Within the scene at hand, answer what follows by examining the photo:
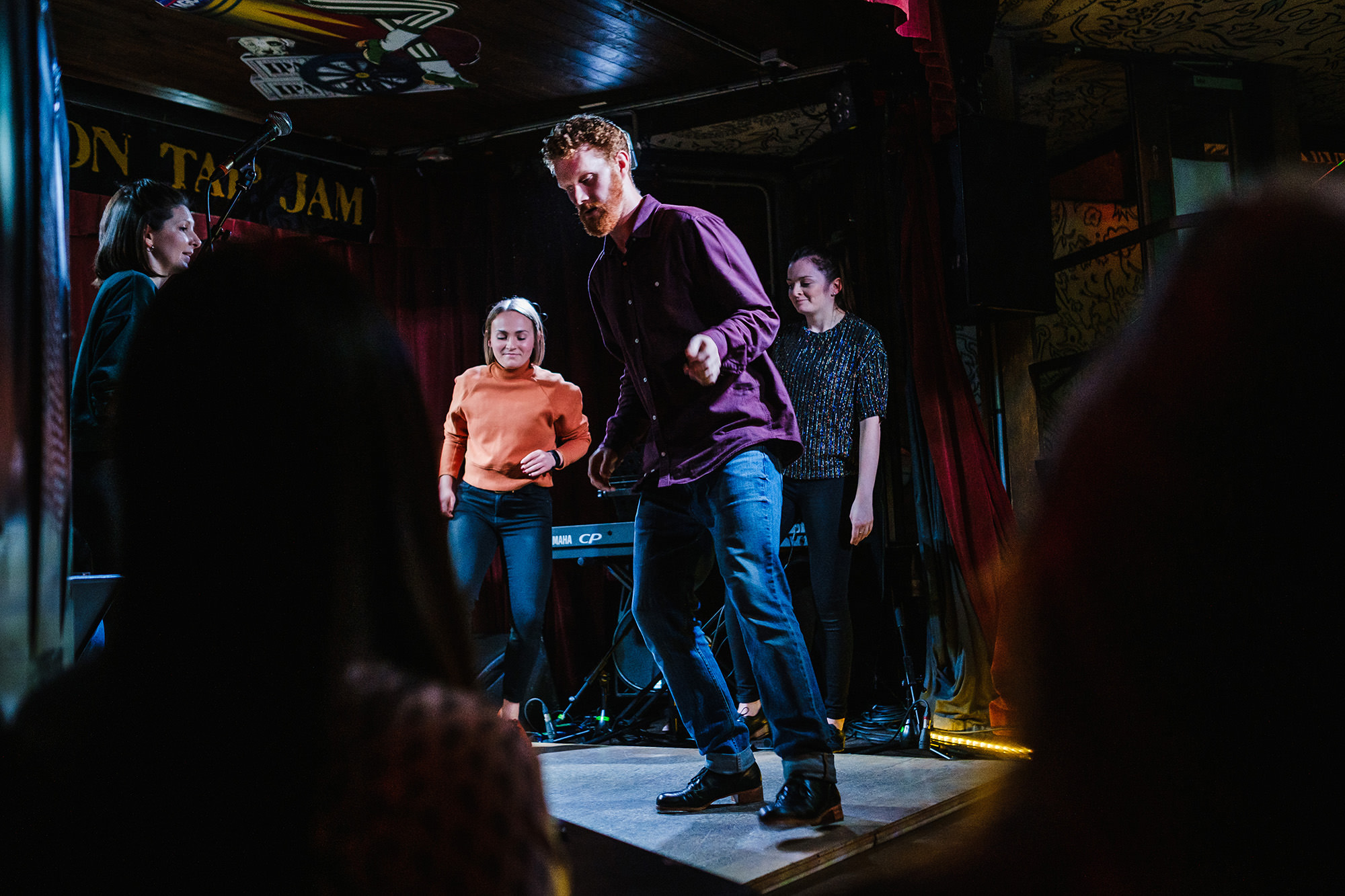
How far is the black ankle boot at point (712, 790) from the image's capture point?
2326 millimetres

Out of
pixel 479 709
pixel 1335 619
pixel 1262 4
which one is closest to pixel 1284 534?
pixel 1335 619

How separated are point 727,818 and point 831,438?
155cm

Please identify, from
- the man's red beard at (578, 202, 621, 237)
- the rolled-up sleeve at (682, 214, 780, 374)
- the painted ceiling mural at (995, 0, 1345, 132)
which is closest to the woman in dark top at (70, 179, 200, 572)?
the man's red beard at (578, 202, 621, 237)

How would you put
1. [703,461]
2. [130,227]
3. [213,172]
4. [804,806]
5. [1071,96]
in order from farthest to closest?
[1071,96]
[213,172]
[130,227]
[703,461]
[804,806]

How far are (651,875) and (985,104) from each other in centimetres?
370

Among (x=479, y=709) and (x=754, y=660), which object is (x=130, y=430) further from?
(x=754, y=660)

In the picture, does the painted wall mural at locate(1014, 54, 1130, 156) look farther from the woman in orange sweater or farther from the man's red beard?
the man's red beard

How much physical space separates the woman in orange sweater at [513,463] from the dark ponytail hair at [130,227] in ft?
3.97

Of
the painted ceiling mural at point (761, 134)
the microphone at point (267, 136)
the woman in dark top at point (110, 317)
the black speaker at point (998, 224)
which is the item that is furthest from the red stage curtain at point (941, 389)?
the woman in dark top at point (110, 317)

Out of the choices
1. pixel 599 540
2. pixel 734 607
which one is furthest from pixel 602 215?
pixel 599 540

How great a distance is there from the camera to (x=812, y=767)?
214 centimetres

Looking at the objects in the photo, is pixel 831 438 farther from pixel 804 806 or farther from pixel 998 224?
pixel 804 806

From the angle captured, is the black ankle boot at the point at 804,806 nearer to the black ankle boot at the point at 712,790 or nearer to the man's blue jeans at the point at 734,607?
the man's blue jeans at the point at 734,607

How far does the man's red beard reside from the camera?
243 centimetres
